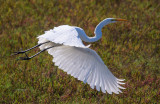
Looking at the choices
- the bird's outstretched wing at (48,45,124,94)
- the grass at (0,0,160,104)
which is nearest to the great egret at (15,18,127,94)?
the bird's outstretched wing at (48,45,124,94)

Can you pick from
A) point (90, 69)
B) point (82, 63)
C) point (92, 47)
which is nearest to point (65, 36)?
point (82, 63)

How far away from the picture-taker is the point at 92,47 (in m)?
6.75

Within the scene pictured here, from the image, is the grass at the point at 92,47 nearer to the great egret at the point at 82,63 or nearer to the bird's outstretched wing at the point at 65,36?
the great egret at the point at 82,63

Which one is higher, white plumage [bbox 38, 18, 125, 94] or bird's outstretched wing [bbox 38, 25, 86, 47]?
bird's outstretched wing [bbox 38, 25, 86, 47]

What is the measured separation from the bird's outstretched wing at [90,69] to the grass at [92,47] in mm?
847

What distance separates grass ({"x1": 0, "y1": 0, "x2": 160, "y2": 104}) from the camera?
5.11 m

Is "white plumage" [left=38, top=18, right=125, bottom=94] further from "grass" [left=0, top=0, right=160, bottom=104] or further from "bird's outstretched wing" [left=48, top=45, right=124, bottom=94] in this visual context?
"grass" [left=0, top=0, right=160, bottom=104]

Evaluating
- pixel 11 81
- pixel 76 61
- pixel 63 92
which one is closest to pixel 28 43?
pixel 11 81

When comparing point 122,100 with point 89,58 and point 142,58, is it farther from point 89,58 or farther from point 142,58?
point 142,58

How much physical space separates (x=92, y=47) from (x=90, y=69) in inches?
100

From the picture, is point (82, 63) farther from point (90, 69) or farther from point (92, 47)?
point (92, 47)

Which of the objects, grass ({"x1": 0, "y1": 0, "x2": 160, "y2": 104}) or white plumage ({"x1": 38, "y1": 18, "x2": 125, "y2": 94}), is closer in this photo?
white plumage ({"x1": 38, "y1": 18, "x2": 125, "y2": 94})

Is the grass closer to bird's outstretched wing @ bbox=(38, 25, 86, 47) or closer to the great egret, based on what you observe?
the great egret

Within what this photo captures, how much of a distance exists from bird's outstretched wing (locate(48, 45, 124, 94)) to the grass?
33.3 inches
